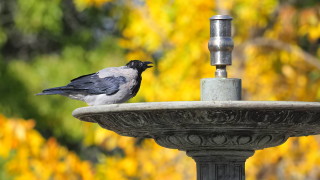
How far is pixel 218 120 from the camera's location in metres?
4.36

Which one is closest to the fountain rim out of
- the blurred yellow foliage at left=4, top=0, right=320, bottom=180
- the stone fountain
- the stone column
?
the stone fountain

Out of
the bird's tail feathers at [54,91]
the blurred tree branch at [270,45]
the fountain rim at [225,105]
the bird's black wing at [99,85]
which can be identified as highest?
the blurred tree branch at [270,45]

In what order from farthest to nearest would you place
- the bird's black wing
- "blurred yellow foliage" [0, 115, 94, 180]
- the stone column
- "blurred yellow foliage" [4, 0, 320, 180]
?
"blurred yellow foliage" [4, 0, 320, 180] → "blurred yellow foliage" [0, 115, 94, 180] → the bird's black wing → the stone column

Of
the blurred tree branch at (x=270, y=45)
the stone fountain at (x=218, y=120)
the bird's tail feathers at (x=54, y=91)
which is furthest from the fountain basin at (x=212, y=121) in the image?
the blurred tree branch at (x=270, y=45)

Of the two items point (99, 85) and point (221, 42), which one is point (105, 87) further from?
point (221, 42)

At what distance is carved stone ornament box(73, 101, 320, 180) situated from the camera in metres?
4.18

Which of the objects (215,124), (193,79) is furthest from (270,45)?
(215,124)

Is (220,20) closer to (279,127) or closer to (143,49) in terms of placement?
(279,127)

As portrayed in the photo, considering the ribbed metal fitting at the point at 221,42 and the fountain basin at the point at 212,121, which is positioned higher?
the ribbed metal fitting at the point at 221,42

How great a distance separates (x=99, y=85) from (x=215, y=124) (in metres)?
1.43

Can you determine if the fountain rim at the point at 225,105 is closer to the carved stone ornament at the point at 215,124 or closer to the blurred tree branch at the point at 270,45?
the carved stone ornament at the point at 215,124

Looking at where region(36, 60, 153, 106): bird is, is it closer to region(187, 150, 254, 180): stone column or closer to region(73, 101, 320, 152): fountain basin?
region(73, 101, 320, 152): fountain basin

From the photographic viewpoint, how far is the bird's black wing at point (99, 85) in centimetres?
562

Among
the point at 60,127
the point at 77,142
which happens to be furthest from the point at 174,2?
the point at 77,142
